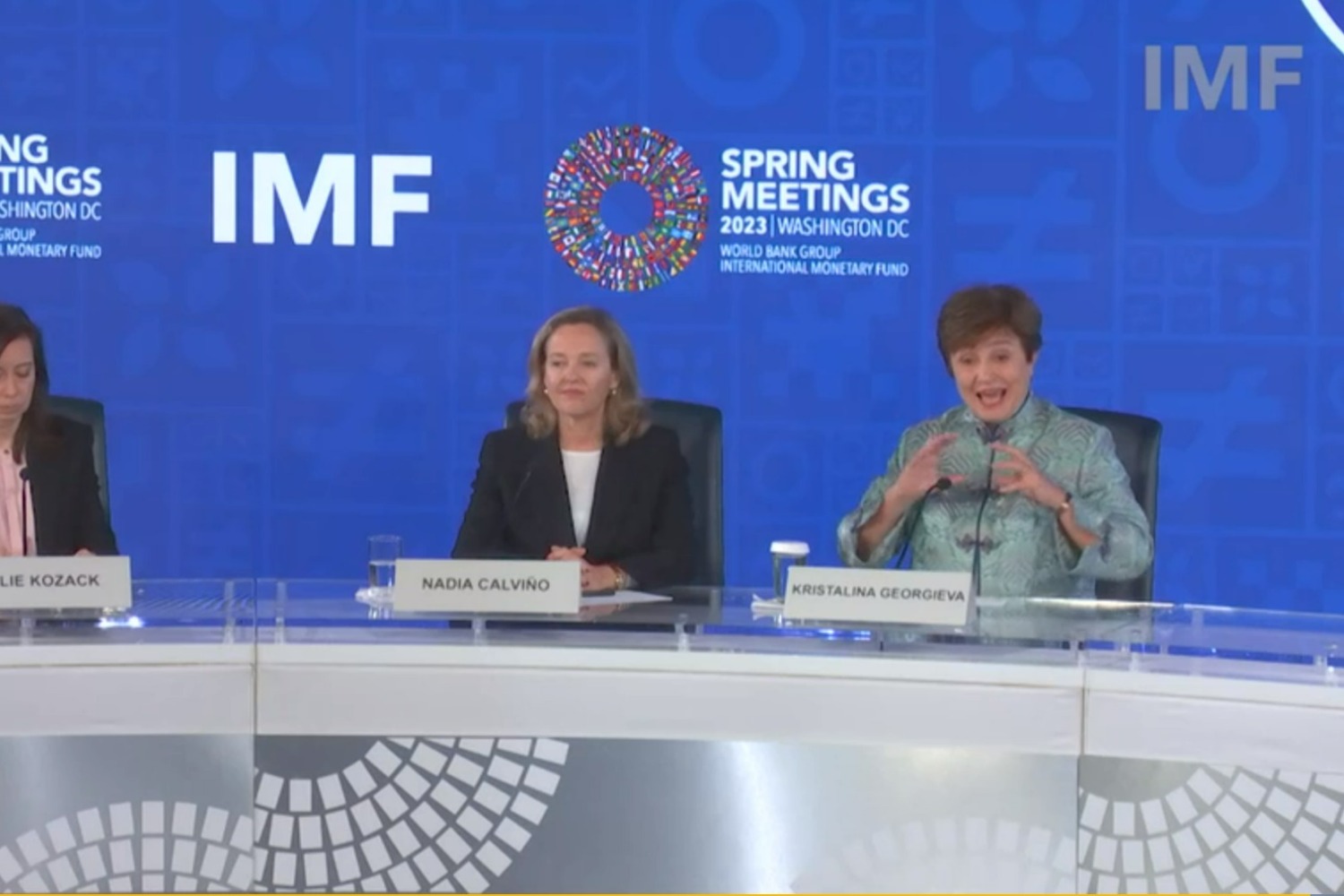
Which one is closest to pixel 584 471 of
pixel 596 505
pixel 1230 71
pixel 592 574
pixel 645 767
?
pixel 596 505

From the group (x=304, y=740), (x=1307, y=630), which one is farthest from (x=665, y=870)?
(x=1307, y=630)

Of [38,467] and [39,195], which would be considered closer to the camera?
[38,467]

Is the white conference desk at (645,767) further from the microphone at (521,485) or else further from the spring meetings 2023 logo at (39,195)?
the spring meetings 2023 logo at (39,195)

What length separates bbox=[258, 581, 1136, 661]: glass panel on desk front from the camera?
1827 mm

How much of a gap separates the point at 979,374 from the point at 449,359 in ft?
5.24

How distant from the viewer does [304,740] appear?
175 centimetres

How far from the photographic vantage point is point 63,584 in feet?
6.37

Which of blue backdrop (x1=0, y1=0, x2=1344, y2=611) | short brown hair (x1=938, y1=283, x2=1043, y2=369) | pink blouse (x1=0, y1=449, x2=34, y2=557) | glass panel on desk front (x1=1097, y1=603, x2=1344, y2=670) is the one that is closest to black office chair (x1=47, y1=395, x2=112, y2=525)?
pink blouse (x1=0, y1=449, x2=34, y2=557)

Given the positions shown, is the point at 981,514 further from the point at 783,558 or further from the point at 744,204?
the point at 744,204

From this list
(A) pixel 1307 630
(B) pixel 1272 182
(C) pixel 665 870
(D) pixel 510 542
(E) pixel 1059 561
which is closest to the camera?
(C) pixel 665 870

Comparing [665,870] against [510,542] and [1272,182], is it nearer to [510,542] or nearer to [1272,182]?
[510,542]

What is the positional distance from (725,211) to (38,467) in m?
1.69

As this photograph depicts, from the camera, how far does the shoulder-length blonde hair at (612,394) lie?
10.1 ft

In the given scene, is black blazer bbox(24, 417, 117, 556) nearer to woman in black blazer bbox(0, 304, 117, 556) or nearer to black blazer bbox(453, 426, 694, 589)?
woman in black blazer bbox(0, 304, 117, 556)
